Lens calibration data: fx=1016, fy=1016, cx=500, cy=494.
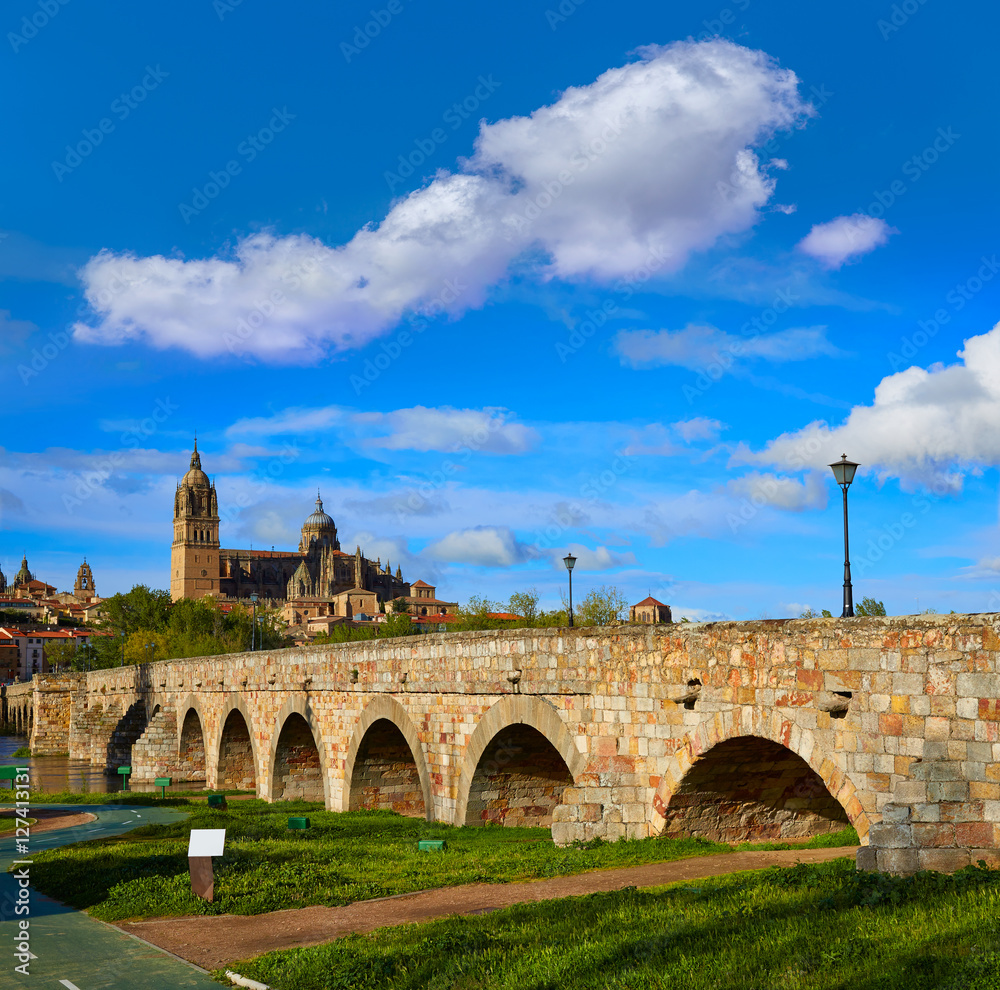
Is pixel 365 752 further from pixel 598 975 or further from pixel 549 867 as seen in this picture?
pixel 598 975

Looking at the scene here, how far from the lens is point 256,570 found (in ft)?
573

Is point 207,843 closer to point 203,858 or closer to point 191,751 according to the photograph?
point 203,858

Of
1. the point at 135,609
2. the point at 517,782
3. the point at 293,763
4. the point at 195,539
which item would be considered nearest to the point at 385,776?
the point at 293,763

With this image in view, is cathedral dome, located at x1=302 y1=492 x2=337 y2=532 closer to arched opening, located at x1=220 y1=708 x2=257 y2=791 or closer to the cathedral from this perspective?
the cathedral

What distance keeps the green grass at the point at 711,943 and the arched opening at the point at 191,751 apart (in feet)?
96.9

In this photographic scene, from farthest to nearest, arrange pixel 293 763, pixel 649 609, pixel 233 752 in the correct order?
pixel 649 609 < pixel 233 752 < pixel 293 763

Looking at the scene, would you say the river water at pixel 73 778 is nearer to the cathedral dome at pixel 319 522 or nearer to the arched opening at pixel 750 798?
the arched opening at pixel 750 798

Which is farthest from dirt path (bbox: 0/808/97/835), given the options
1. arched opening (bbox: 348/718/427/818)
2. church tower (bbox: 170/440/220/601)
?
church tower (bbox: 170/440/220/601)

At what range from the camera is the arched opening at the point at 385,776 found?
22.0 meters

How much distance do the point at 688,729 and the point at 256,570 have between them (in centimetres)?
16887

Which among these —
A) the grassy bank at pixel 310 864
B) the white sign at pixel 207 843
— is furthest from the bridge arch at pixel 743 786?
the white sign at pixel 207 843

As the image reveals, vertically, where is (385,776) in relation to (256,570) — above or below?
below

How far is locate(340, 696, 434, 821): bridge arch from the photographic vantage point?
21.3 m

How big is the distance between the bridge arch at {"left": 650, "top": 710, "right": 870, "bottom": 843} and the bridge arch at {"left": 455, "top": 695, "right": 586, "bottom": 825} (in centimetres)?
340
